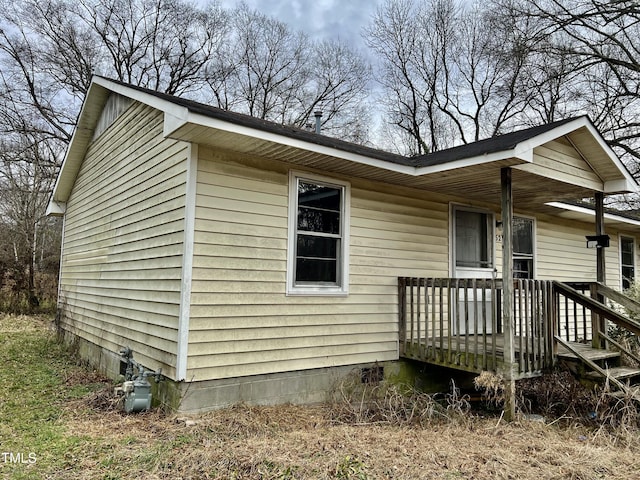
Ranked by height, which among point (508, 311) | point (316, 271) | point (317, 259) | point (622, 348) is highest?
point (317, 259)

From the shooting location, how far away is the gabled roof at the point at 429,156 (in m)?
4.57

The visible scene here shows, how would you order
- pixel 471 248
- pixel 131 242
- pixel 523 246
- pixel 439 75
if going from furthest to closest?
pixel 439 75 < pixel 523 246 < pixel 471 248 < pixel 131 242

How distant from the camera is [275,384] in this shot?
17.3 ft

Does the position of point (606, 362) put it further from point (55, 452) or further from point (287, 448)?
point (55, 452)

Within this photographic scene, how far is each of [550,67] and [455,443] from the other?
16.6 meters

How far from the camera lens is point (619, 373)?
18.0ft

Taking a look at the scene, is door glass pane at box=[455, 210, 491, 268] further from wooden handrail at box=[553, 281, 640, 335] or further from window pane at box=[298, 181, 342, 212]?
window pane at box=[298, 181, 342, 212]

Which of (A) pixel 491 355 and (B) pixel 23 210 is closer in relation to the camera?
(A) pixel 491 355

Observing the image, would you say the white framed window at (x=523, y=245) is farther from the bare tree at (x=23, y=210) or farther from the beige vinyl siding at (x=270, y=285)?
the bare tree at (x=23, y=210)

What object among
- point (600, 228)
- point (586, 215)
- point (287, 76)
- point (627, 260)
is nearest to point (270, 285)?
point (600, 228)

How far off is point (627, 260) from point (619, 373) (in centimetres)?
796

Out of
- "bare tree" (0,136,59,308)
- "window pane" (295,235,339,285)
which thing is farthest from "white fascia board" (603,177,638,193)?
"bare tree" (0,136,59,308)

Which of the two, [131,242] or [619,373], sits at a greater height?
[131,242]

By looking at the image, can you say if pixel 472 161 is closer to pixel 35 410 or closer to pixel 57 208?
pixel 35 410
